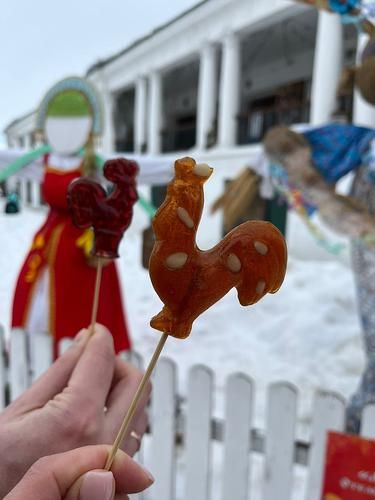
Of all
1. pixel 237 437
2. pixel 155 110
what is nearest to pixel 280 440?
pixel 237 437

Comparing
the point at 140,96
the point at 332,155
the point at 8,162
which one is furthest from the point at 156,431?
the point at 140,96

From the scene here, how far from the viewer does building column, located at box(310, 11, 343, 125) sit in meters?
4.60

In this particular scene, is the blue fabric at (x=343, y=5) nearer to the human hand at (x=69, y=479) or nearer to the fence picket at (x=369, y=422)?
the fence picket at (x=369, y=422)

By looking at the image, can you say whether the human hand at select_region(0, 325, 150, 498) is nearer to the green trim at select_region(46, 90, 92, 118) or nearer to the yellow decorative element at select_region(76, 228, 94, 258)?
the yellow decorative element at select_region(76, 228, 94, 258)

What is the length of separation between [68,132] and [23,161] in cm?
32

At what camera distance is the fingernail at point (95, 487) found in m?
0.36

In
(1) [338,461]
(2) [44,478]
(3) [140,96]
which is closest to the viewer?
(2) [44,478]

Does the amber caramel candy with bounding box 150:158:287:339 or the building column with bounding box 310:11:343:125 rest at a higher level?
the building column with bounding box 310:11:343:125

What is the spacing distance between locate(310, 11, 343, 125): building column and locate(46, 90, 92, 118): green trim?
3.50 metres

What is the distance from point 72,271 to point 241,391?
950mm

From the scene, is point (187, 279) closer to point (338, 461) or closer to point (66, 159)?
point (338, 461)

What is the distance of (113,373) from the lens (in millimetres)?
712

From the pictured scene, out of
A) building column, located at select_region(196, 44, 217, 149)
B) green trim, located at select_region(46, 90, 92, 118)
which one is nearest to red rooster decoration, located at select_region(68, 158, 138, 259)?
green trim, located at select_region(46, 90, 92, 118)

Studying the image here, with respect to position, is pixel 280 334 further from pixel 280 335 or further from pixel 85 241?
pixel 85 241
